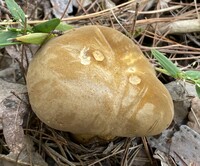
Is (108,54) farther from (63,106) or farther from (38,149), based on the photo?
(38,149)

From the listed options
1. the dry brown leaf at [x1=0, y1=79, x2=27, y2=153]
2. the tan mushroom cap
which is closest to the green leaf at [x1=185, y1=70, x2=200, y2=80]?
the tan mushroom cap

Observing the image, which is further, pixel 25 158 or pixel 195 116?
pixel 195 116

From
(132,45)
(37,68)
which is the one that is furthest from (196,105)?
(37,68)

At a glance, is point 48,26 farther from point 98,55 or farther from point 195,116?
point 195,116

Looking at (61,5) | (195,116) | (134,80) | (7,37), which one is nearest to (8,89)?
(7,37)

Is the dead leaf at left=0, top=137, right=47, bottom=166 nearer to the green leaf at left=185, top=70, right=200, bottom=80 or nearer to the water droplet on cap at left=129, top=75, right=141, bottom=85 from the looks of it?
the water droplet on cap at left=129, top=75, right=141, bottom=85
